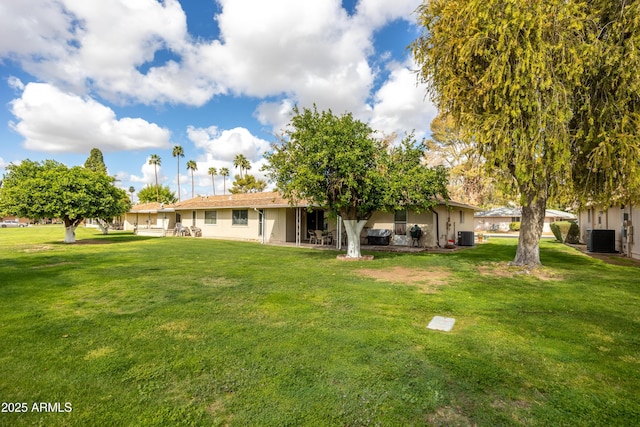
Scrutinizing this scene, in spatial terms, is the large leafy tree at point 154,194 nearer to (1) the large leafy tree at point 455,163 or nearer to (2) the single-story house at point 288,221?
(2) the single-story house at point 288,221

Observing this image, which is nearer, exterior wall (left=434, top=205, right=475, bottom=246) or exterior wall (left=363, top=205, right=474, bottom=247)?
exterior wall (left=363, top=205, right=474, bottom=247)

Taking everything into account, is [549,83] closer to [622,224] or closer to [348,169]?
[348,169]

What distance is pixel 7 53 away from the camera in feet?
48.6

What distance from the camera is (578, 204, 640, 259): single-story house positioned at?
13.4m

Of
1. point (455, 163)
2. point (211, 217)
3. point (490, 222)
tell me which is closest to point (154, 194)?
point (211, 217)

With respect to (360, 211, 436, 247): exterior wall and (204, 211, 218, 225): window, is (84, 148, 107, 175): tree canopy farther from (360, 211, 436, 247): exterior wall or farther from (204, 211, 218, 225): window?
(360, 211, 436, 247): exterior wall

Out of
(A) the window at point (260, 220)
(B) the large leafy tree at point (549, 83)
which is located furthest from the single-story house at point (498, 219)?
(B) the large leafy tree at point (549, 83)

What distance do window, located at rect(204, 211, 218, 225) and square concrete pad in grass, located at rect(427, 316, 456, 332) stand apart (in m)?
23.3

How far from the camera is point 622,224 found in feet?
50.6

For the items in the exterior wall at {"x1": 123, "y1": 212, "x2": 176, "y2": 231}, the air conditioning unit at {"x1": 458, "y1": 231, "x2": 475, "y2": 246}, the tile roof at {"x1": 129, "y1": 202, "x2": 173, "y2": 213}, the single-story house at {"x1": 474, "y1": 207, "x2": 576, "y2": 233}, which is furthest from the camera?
the single-story house at {"x1": 474, "y1": 207, "x2": 576, "y2": 233}

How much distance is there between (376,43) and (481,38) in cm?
1067

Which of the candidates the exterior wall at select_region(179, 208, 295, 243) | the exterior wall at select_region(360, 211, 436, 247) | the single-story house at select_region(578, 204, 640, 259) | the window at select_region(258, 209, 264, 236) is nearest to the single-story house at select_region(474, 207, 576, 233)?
the single-story house at select_region(578, 204, 640, 259)

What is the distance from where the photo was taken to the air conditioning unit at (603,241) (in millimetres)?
15617

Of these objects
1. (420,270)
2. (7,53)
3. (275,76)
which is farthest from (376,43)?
(7,53)
